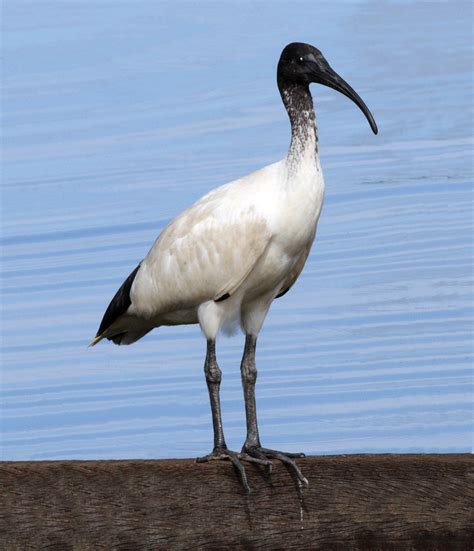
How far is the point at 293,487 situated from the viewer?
6004mm

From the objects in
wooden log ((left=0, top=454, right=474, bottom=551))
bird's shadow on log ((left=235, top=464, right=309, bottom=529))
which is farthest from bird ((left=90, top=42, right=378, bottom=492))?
wooden log ((left=0, top=454, right=474, bottom=551))

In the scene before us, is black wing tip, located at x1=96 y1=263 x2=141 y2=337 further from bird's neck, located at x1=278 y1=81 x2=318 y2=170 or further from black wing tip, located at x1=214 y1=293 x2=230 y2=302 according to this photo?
bird's neck, located at x1=278 y1=81 x2=318 y2=170

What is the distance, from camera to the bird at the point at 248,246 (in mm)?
7043

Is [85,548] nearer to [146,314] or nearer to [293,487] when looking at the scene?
[293,487]

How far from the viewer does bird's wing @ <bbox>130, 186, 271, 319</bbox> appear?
7090mm

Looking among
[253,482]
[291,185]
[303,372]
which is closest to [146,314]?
[291,185]

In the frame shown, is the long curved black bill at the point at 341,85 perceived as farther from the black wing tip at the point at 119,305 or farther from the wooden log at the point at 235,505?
the wooden log at the point at 235,505

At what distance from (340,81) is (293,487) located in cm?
186

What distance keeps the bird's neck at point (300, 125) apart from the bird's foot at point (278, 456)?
1.05m

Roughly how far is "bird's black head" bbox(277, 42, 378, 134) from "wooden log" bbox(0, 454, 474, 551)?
5.68 ft

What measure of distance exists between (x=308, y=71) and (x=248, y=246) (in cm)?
75

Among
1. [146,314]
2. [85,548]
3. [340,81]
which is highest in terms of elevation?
[340,81]

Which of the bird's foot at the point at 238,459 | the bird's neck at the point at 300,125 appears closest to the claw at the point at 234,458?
the bird's foot at the point at 238,459

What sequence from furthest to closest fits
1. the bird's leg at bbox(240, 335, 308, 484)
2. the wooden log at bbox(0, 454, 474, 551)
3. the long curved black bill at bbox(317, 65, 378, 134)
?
the long curved black bill at bbox(317, 65, 378, 134)
the bird's leg at bbox(240, 335, 308, 484)
the wooden log at bbox(0, 454, 474, 551)
